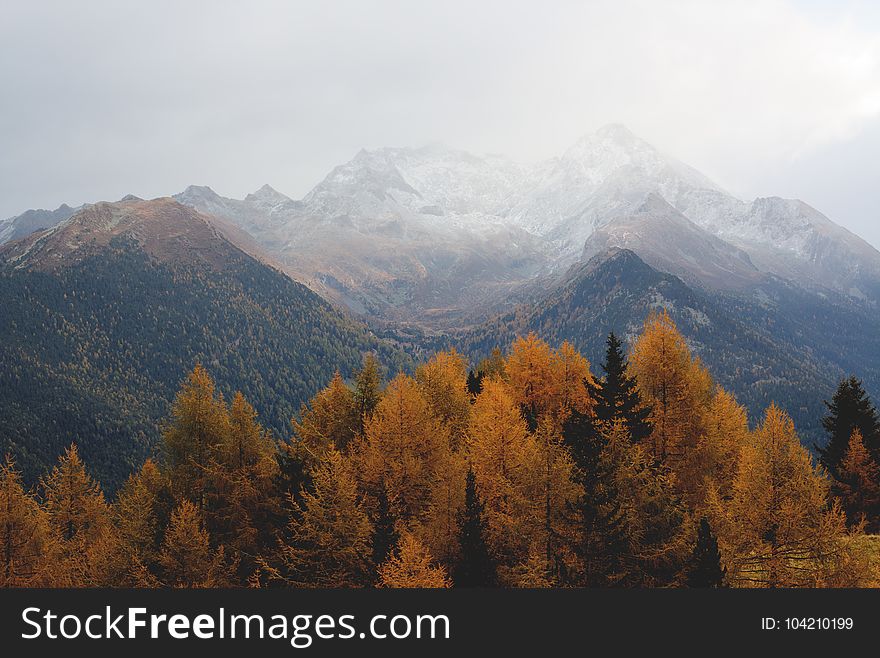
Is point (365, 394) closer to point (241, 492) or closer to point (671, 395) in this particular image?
point (241, 492)

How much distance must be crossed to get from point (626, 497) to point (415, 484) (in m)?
13.2

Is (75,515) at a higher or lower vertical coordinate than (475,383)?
lower

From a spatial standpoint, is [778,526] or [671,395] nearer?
[778,526]

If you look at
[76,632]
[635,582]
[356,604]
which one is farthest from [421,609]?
[635,582]

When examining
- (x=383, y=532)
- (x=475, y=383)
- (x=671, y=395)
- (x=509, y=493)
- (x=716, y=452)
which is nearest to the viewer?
(x=509, y=493)

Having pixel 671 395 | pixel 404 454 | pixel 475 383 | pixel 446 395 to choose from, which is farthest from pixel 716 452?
pixel 475 383

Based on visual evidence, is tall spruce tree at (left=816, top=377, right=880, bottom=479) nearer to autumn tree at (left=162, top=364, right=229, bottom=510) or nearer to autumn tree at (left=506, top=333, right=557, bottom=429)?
autumn tree at (left=506, top=333, right=557, bottom=429)

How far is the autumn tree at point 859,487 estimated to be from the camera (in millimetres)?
Result: 44500

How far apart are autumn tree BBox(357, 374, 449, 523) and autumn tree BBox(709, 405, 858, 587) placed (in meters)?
16.2

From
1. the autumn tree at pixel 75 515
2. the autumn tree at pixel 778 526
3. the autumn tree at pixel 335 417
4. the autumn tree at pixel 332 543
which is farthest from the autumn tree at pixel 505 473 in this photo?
the autumn tree at pixel 75 515

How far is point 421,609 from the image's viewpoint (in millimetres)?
18922

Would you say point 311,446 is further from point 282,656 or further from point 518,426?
point 282,656

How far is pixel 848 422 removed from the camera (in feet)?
163

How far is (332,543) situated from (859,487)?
131 feet
